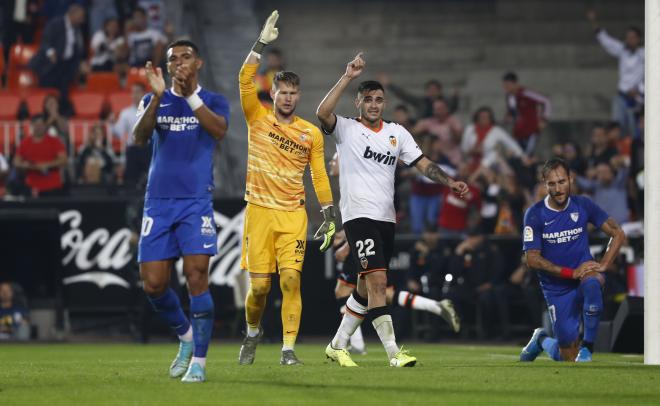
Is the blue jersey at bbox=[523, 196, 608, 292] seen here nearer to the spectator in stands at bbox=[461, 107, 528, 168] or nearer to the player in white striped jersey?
the player in white striped jersey

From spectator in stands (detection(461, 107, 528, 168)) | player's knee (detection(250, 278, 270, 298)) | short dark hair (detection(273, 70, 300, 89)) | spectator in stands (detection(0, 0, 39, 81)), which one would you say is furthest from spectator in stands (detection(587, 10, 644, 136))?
player's knee (detection(250, 278, 270, 298))

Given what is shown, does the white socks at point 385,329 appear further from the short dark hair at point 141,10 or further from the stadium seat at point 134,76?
the short dark hair at point 141,10

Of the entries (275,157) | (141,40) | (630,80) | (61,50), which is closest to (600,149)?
(630,80)

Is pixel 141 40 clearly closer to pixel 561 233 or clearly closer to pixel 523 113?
pixel 523 113

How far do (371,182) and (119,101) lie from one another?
564 inches

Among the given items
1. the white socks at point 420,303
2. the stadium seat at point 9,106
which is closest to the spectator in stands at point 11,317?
the stadium seat at point 9,106

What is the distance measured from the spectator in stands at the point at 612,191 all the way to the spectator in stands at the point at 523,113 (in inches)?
103

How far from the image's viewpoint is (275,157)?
12.0 m

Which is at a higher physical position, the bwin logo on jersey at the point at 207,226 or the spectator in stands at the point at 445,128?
the spectator in stands at the point at 445,128

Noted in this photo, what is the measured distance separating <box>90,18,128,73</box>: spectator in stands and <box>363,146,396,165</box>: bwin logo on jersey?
1518 centimetres

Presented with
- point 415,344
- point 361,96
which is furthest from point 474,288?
point 361,96

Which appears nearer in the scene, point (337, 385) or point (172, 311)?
point (337, 385)

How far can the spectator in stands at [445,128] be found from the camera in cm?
2427

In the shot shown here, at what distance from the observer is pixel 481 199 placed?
22.7 m
